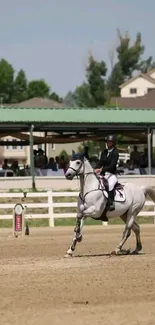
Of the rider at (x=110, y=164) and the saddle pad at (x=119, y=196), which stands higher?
the rider at (x=110, y=164)

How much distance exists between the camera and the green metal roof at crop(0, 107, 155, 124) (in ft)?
136

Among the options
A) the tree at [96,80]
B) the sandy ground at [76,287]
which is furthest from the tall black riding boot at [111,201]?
the tree at [96,80]

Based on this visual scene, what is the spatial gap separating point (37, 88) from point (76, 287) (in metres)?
145

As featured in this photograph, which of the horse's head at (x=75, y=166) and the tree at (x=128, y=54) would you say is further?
the tree at (x=128, y=54)

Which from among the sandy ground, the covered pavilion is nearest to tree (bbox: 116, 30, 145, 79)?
the covered pavilion

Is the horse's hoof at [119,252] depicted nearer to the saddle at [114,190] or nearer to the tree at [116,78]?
the saddle at [114,190]

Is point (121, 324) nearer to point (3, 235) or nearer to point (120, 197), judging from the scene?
point (120, 197)

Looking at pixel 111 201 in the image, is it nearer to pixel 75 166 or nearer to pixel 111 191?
pixel 111 191

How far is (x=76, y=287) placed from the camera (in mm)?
12180

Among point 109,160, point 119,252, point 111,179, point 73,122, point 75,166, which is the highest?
point 73,122

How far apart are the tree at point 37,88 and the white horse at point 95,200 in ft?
449

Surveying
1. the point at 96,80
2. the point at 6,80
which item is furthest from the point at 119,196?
the point at 6,80

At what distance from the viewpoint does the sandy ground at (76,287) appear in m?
10.2

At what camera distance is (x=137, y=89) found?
115m
